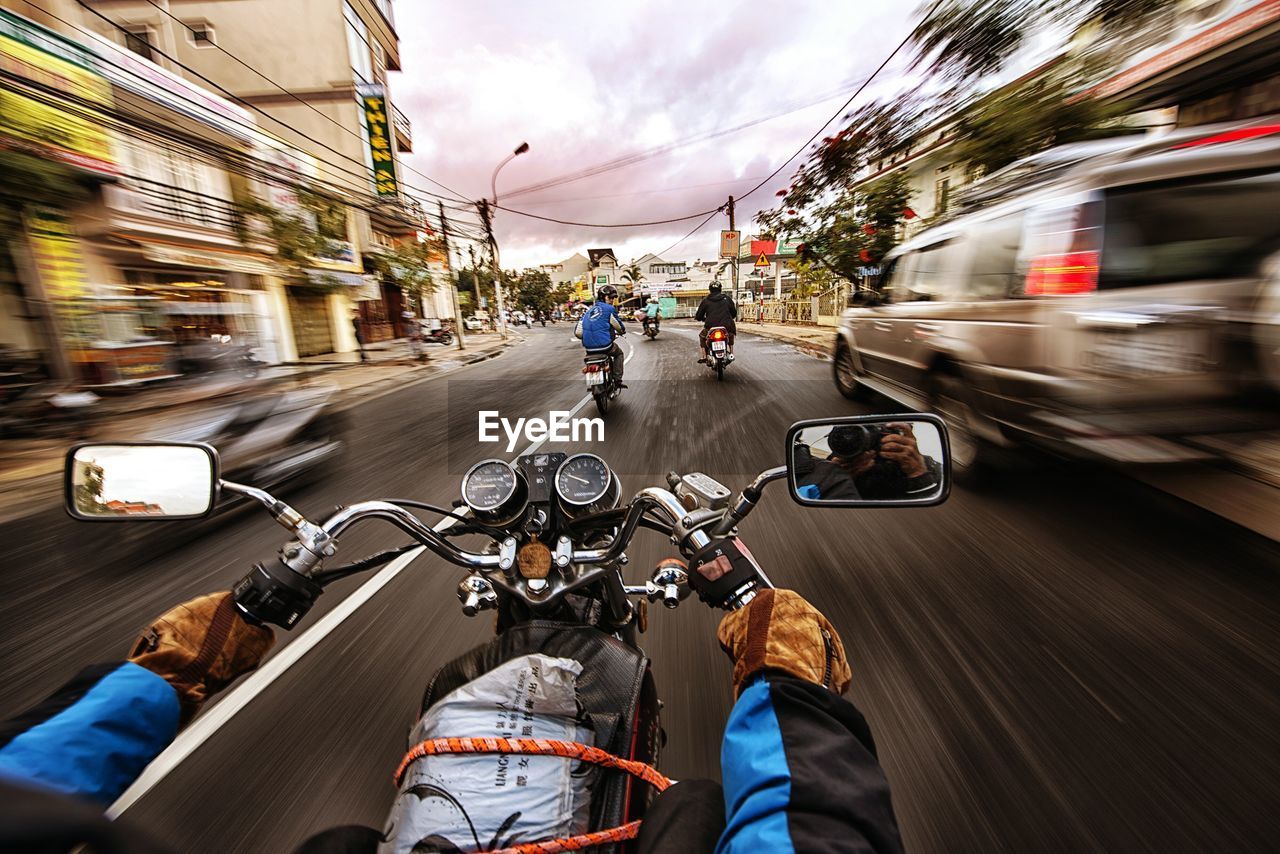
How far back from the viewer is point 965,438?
3.90m

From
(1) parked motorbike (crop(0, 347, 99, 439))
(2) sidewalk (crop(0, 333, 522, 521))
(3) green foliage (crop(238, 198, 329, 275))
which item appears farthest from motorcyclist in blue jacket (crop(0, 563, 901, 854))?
(3) green foliage (crop(238, 198, 329, 275))

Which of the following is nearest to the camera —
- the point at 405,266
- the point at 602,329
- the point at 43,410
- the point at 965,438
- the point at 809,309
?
the point at 965,438

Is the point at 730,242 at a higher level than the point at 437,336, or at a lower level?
higher

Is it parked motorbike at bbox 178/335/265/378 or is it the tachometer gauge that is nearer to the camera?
the tachometer gauge

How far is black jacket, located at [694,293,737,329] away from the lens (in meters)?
9.62

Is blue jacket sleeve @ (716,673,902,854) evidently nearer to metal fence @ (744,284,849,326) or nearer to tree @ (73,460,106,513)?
tree @ (73,460,106,513)

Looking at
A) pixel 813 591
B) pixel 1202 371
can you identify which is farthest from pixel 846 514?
pixel 1202 371

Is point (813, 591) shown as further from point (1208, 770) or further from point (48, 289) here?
point (48, 289)

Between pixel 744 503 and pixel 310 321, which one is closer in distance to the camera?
pixel 744 503

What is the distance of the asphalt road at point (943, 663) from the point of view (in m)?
1.51

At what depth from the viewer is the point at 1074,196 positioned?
276 cm

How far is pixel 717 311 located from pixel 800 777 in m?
9.54

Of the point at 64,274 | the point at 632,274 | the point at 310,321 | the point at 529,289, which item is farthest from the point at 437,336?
the point at 632,274

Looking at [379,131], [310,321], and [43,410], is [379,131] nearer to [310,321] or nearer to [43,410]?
[310,321]
